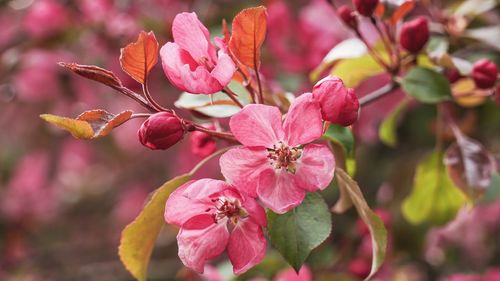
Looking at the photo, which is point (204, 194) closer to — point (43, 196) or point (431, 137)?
point (431, 137)

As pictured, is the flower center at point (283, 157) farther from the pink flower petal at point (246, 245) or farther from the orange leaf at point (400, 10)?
the orange leaf at point (400, 10)

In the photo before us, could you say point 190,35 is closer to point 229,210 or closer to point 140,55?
point 140,55

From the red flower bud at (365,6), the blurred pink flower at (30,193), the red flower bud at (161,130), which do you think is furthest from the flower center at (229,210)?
the blurred pink flower at (30,193)

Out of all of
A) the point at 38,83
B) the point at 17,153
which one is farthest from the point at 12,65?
the point at 17,153

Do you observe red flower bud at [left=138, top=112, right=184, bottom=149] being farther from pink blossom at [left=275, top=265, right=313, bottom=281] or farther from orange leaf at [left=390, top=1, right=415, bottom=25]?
pink blossom at [left=275, top=265, right=313, bottom=281]

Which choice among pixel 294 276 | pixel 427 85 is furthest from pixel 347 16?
pixel 294 276
